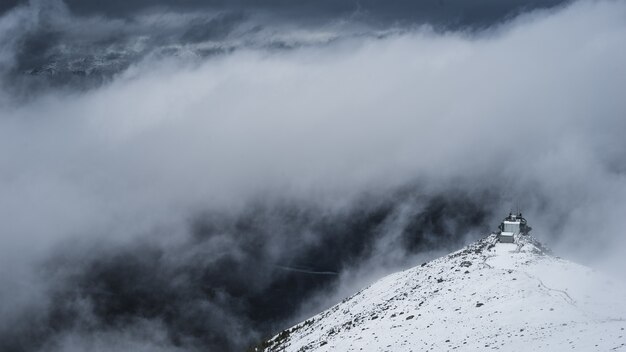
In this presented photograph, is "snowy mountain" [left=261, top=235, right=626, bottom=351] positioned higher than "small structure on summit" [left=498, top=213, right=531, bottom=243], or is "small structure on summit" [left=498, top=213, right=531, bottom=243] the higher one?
"small structure on summit" [left=498, top=213, right=531, bottom=243]

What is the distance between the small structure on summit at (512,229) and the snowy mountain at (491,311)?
1.21 metres

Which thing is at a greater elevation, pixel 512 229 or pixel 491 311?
→ pixel 512 229

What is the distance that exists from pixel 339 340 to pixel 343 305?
31.4 m

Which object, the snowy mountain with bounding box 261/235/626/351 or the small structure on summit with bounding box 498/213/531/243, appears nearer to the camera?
the snowy mountain with bounding box 261/235/626/351

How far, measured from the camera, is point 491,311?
66250 mm

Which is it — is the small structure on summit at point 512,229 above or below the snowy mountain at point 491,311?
above

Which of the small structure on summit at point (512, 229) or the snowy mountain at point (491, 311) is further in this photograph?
the small structure on summit at point (512, 229)

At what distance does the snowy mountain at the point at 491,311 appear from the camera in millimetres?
57562

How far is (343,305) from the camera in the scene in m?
107

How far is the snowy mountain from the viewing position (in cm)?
5756

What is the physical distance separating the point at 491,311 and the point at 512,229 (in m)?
31.0

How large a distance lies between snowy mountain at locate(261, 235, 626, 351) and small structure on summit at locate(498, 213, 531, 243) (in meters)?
1.21

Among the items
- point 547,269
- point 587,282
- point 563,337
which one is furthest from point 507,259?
point 563,337

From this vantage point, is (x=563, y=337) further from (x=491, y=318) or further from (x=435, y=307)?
(x=435, y=307)
